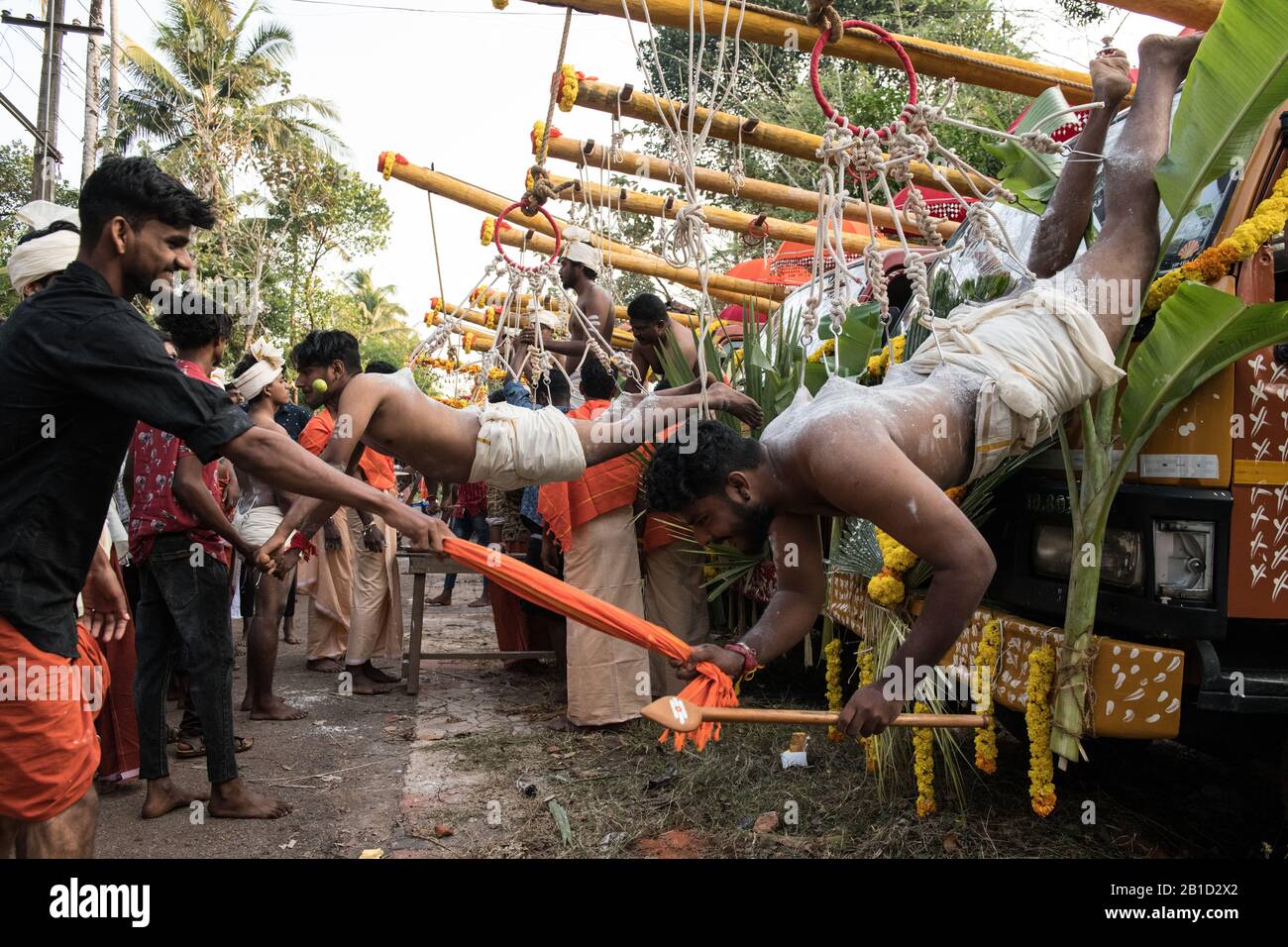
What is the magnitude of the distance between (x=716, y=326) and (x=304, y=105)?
2114cm

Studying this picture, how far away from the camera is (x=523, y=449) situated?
3.65 m

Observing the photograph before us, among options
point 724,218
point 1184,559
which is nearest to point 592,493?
point 1184,559

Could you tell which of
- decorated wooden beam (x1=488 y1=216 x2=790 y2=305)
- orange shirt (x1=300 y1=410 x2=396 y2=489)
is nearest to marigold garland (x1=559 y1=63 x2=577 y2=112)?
orange shirt (x1=300 y1=410 x2=396 y2=489)

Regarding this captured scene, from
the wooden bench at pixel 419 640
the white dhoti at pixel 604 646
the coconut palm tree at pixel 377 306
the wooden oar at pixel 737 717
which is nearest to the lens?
the wooden oar at pixel 737 717

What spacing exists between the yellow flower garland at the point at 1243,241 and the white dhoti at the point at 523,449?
2.17m

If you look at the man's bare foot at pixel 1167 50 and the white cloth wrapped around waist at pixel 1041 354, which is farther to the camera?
the man's bare foot at pixel 1167 50

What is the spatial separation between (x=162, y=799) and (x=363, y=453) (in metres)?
2.25

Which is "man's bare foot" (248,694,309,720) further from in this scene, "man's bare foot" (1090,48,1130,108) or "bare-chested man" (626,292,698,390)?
"man's bare foot" (1090,48,1130,108)

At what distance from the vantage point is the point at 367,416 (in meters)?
3.55

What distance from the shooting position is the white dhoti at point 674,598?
5566 millimetres

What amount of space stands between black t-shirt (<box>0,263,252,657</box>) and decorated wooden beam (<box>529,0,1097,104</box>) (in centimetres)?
316

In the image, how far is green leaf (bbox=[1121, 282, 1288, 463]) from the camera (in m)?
2.72

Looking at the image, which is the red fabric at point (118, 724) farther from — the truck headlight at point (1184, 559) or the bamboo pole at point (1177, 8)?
the bamboo pole at point (1177, 8)

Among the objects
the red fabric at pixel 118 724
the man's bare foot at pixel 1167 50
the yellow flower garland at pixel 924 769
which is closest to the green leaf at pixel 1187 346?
the man's bare foot at pixel 1167 50
